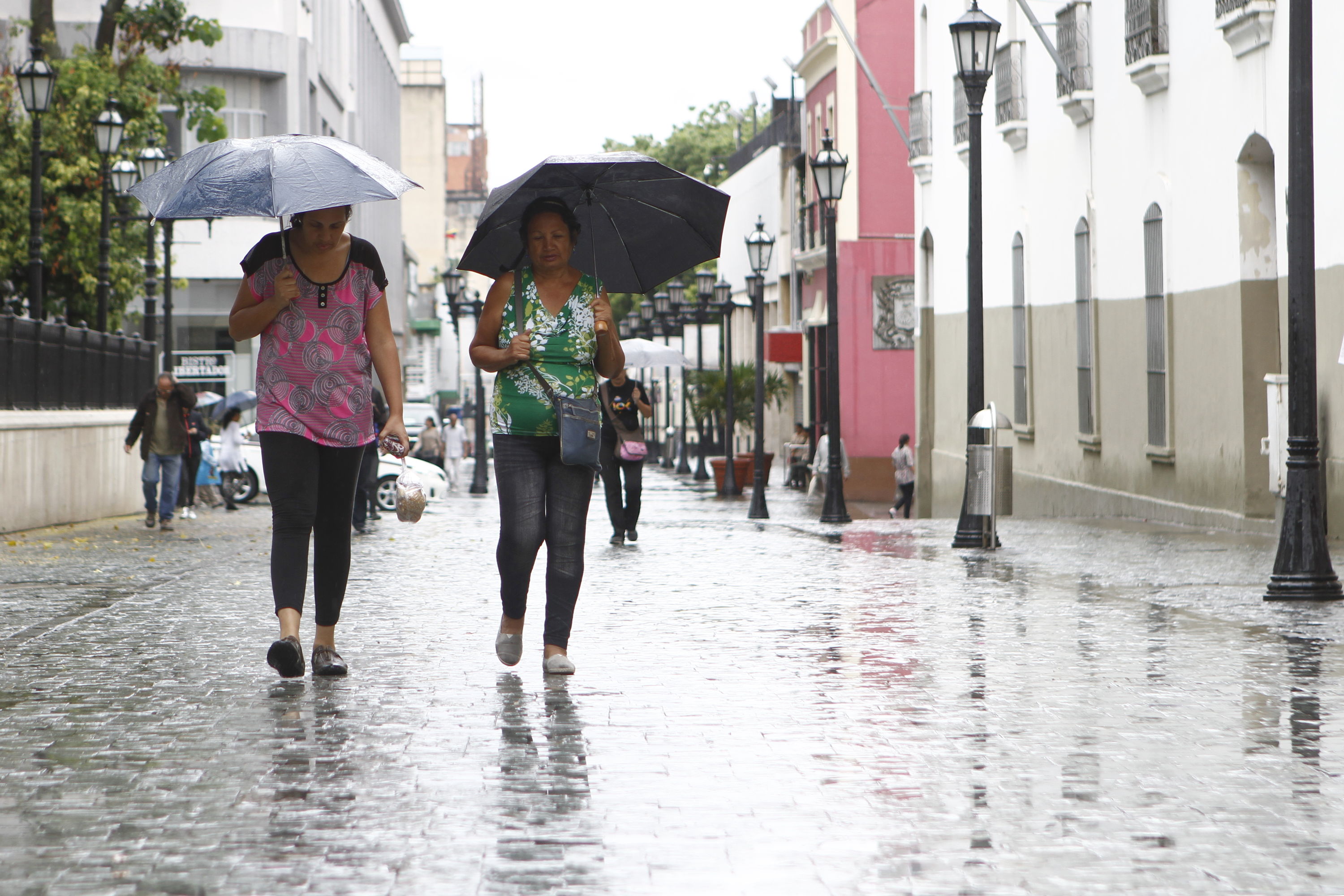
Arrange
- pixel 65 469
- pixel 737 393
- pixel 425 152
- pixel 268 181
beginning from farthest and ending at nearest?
pixel 425 152 < pixel 737 393 < pixel 65 469 < pixel 268 181

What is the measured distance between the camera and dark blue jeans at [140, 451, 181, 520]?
1989 centimetres

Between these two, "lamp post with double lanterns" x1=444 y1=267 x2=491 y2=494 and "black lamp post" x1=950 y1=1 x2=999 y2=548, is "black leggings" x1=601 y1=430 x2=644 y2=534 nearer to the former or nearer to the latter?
"black lamp post" x1=950 y1=1 x2=999 y2=548

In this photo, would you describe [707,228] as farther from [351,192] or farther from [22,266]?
[22,266]

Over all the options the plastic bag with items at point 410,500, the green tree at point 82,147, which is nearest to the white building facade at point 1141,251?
the plastic bag with items at point 410,500

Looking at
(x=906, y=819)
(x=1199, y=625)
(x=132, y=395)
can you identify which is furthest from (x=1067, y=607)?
(x=132, y=395)

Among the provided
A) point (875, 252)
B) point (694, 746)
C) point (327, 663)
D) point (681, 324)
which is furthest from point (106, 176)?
point (681, 324)

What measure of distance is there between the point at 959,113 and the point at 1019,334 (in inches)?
154

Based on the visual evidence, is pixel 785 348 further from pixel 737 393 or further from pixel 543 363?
pixel 543 363

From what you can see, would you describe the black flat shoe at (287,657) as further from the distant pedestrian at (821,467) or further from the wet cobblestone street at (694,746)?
the distant pedestrian at (821,467)

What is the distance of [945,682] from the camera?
7.48 metres

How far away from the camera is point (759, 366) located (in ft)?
92.9

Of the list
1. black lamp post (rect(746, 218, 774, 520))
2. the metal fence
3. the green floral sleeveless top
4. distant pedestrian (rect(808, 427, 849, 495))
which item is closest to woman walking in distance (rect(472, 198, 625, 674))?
the green floral sleeveless top

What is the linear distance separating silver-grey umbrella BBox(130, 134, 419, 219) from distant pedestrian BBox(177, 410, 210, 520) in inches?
617

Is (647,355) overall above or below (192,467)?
above
